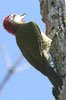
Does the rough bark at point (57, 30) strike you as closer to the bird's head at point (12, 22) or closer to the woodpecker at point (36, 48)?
the woodpecker at point (36, 48)

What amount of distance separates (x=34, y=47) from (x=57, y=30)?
0.56 m

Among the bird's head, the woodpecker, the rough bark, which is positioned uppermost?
the rough bark

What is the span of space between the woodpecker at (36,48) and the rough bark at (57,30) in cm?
11

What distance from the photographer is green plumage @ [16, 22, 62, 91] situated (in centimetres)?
434

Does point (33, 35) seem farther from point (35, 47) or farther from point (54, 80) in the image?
point (54, 80)

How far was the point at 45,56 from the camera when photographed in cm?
460

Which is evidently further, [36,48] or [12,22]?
[12,22]

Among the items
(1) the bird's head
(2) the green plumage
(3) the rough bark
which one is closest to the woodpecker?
(2) the green plumage

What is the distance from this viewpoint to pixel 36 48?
15.6 ft

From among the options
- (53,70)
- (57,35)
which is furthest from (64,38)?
(53,70)

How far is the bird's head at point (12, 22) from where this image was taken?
5969 mm

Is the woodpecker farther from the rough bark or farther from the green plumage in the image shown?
the rough bark

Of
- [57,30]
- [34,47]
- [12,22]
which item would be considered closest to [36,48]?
[34,47]

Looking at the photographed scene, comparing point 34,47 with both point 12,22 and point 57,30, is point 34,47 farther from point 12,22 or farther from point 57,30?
point 12,22
